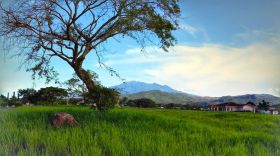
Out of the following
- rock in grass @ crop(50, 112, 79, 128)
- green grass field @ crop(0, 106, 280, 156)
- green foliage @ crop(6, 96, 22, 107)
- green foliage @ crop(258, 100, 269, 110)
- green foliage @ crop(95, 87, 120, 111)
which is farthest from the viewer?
green foliage @ crop(95, 87, 120, 111)

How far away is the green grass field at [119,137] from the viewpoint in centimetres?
696

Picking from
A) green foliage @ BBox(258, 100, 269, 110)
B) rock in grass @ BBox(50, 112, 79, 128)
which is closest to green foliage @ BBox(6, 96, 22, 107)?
rock in grass @ BBox(50, 112, 79, 128)

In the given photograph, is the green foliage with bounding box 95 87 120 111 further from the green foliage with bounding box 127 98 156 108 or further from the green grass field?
the green foliage with bounding box 127 98 156 108

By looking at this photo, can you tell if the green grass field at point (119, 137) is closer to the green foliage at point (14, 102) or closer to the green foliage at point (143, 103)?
the green foliage at point (14, 102)

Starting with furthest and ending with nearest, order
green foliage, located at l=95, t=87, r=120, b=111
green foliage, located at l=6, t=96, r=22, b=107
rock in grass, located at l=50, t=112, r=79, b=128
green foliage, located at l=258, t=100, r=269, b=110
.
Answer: green foliage, located at l=95, t=87, r=120, b=111, rock in grass, located at l=50, t=112, r=79, b=128, green foliage, located at l=6, t=96, r=22, b=107, green foliage, located at l=258, t=100, r=269, b=110

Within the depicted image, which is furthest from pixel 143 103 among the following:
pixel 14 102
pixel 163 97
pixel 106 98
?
pixel 14 102

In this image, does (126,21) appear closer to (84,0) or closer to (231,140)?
(84,0)

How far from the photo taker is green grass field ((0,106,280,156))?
6965 millimetres

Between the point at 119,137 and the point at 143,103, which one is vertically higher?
the point at 143,103

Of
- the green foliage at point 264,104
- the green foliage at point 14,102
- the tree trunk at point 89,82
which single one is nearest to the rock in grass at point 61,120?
the green foliage at point 14,102

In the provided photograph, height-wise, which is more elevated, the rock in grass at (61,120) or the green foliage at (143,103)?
the green foliage at (143,103)

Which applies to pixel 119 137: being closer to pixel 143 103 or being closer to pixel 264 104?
pixel 143 103

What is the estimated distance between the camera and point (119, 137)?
8148 mm

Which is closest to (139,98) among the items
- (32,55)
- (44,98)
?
(44,98)
